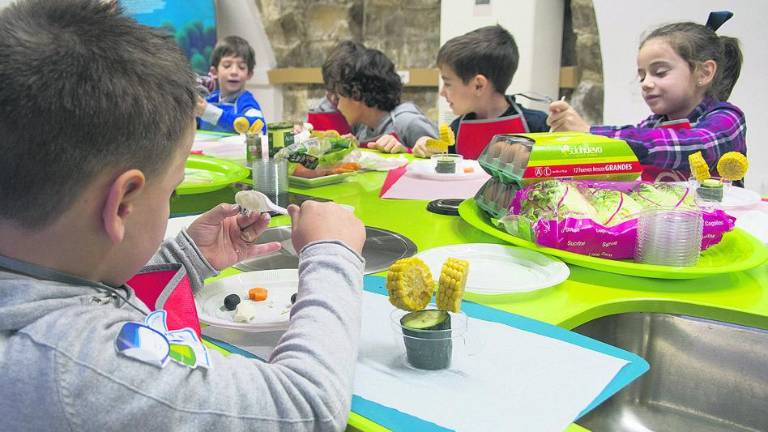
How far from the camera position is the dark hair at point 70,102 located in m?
0.53

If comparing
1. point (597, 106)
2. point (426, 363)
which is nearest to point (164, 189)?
point (426, 363)

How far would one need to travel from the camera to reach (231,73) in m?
4.17

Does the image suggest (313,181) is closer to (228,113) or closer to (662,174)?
(662,174)

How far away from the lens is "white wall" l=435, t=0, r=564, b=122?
13.0 feet

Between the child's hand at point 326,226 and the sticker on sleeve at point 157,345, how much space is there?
24 centimetres

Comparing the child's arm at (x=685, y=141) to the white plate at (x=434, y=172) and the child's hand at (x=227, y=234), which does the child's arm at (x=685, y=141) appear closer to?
the white plate at (x=434, y=172)

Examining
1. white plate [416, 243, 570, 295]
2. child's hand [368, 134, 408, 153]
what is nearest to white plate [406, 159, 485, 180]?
child's hand [368, 134, 408, 153]

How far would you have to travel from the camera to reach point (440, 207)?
1524mm

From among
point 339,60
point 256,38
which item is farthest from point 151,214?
point 256,38

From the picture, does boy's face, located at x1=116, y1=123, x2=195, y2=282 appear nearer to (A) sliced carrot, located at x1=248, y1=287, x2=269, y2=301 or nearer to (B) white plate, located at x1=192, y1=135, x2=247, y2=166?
(A) sliced carrot, located at x1=248, y1=287, x2=269, y2=301

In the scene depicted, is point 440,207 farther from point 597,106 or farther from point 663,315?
point 597,106

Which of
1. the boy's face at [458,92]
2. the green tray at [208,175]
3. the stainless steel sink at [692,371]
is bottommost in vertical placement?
the stainless steel sink at [692,371]

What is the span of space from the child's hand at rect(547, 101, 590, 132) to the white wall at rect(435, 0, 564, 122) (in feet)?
6.28

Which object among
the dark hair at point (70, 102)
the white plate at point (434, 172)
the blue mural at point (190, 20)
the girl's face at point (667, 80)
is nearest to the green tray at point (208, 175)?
the white plate at point (434, 172)
